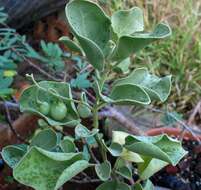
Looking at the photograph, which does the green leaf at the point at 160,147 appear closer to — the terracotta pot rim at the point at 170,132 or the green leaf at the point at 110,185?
the green leaf at the point at 110,185

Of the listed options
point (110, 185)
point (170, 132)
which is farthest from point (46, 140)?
point (170, 132)

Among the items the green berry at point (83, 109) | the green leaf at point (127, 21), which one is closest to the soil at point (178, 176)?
the green berry at point (83, 109)

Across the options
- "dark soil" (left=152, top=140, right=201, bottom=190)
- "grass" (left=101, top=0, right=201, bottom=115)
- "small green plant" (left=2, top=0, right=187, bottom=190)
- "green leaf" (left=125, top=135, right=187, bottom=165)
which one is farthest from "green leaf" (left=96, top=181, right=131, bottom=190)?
"grass" (left=101, top=0, right=201, bottom=115)

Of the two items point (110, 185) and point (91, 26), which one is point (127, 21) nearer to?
point (91, 26)

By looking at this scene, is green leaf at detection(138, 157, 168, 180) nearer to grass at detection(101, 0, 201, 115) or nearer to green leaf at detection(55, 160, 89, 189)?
green leaf at detection(55, 160, 89, 189)

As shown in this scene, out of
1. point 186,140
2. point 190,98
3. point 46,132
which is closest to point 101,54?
point 46,132

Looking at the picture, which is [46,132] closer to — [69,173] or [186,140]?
[69,173]
